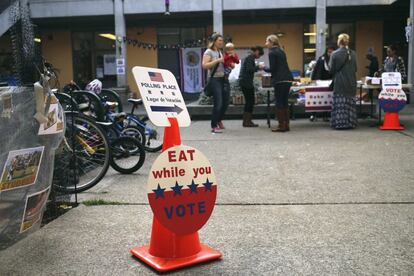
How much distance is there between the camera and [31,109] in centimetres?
A: 356

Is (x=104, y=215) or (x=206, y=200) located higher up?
(x=206, y=200)

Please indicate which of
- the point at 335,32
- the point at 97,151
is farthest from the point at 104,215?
the point at 335,32

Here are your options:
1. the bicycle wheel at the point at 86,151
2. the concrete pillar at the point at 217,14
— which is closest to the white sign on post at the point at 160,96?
the bicycle wheel at the point at 86,151

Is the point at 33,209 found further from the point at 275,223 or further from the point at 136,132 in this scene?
the point at 136,132

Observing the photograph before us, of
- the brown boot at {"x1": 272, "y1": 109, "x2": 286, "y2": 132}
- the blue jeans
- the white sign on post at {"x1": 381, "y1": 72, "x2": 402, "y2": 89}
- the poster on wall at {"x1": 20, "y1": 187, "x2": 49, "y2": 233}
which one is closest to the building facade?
the white sign on post at {"x1": 381, "y1": 72, "x2": 402, "y2": 89}

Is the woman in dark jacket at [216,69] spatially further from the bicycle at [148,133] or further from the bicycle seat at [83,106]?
the bicycle seat at [83,106]

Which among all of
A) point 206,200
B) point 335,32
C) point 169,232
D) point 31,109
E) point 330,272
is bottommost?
point 330,272

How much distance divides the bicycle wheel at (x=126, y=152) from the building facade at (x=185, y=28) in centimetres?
1316

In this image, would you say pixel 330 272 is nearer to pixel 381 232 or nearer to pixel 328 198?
pixel 381 232

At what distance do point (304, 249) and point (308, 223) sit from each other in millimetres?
615

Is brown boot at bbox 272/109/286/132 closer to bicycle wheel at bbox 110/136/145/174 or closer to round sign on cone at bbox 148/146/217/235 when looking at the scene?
bicycle wheel at bbox 110/136/145/174

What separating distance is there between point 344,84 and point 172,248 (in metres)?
7.20

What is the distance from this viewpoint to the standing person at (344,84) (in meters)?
9.85

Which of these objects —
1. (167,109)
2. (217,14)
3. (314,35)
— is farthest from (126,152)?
(314,35)
